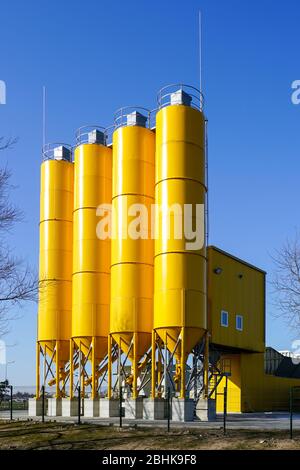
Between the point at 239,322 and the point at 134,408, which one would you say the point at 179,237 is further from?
the point at 239,322

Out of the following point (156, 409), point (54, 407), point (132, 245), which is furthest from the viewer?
point (54, 407)

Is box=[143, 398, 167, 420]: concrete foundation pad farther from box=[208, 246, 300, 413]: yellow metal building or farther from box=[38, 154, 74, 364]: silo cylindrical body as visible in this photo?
box=[38, 154, 74, 364]: silo cylindrical body

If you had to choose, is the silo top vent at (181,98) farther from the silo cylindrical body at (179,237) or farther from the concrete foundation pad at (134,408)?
the concrete foundation pad at (134,408)

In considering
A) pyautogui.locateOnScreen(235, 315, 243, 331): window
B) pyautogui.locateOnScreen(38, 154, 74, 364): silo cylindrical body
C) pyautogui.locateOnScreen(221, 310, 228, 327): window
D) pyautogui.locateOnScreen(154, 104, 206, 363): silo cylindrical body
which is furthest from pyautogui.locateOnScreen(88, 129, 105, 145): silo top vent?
pyautogui.locateOnScreen(235, 315, 243, 331): window

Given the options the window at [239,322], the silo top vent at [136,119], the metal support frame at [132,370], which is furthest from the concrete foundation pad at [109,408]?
the silo top vent at [136,119]

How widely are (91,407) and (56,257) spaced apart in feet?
33.3

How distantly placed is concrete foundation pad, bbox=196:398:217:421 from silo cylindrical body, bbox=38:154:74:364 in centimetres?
1099

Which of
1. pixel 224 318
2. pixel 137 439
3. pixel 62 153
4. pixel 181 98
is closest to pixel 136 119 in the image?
pixel 181 98

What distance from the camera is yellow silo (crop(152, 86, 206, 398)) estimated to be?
3634 centimetres

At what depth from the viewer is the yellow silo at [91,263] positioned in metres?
41.2

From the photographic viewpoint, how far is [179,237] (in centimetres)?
3681

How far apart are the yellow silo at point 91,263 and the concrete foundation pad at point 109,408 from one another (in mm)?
1583
